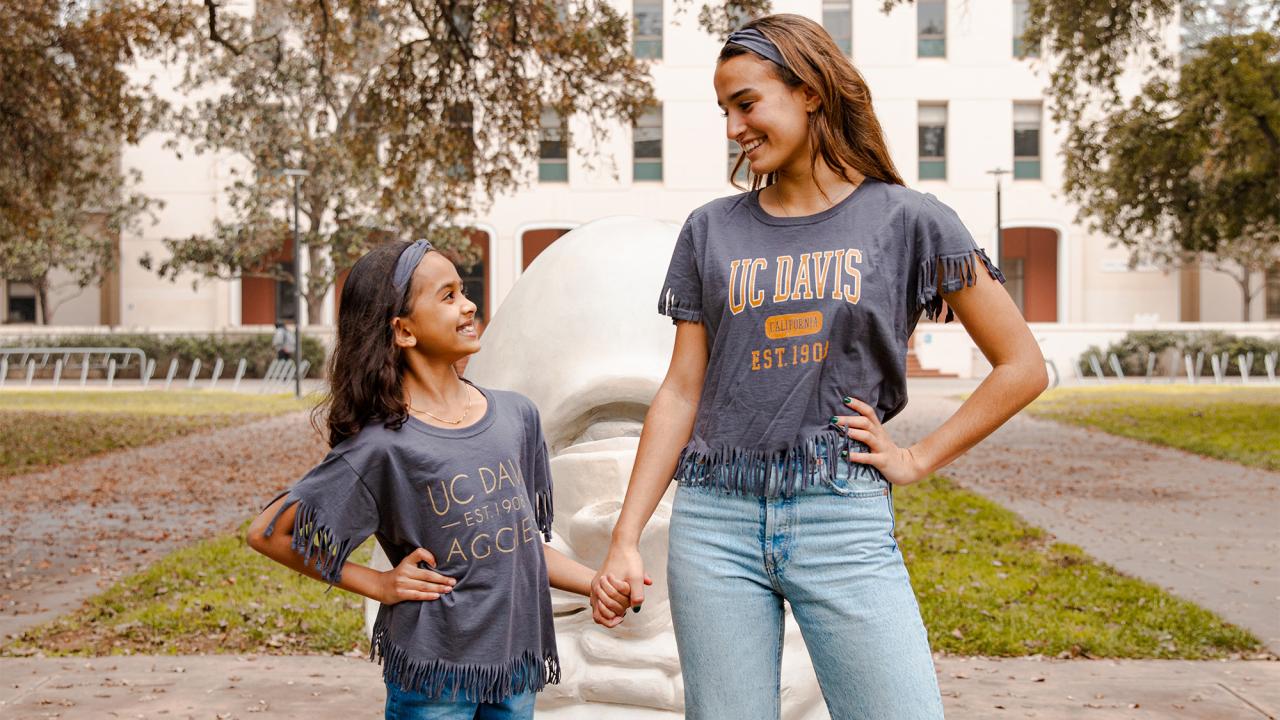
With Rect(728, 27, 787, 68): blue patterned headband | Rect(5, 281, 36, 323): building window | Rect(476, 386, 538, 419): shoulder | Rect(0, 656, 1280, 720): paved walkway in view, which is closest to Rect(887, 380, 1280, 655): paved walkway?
Rect(0, 656, 1280, 720): paved walkway

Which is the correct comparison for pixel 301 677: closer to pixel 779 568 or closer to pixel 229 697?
pixel 229 697

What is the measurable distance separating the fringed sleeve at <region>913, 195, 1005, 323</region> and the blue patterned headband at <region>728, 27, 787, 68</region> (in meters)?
0.35

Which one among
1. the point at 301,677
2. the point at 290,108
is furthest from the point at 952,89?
the point at 301,677

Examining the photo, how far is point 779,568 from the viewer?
207 centimetres

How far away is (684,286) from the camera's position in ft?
7.47

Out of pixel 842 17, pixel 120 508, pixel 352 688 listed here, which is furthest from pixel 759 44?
pixel 842 17

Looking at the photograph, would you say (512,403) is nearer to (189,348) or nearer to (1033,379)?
(1033,379)

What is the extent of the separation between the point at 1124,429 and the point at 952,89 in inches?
827

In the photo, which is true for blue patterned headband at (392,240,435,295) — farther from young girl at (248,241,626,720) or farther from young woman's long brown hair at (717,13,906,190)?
young woman's long brown hair at (717,13,906,190)

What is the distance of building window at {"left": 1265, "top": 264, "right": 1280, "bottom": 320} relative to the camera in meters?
39.3

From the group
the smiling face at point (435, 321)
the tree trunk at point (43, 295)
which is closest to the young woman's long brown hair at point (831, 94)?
the smiling face at point (435, 321)

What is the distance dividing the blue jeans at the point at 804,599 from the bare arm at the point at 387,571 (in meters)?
0.46

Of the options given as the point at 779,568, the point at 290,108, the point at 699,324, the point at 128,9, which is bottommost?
the point at 779,568

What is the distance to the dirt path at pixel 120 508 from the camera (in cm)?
717
